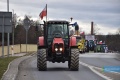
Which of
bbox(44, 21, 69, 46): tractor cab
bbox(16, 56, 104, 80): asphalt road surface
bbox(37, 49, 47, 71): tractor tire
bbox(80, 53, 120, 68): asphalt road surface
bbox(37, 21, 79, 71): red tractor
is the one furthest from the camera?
bbox(80, 53, 120, 68): asphalt road surface

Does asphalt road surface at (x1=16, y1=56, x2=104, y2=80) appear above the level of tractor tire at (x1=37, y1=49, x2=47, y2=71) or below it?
below

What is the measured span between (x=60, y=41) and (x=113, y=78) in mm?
5285

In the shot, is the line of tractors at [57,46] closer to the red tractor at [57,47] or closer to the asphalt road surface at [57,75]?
the red tractor at [57,47]

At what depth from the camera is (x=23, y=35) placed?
9319 cm

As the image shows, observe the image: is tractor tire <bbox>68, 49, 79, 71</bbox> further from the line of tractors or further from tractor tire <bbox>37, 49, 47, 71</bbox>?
tractor tire <bbox>37, 49, 47, 71</bbox>

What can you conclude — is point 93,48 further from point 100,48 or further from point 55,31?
point 55,31

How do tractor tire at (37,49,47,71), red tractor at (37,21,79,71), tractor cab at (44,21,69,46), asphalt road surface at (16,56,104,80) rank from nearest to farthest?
1. asphalt road surface at (16,56,104,80)
2. tractor tire at (37,49,47,71)
3. red tractor at (37,21,79,71)
4. tractor cab at (44,21,69,46)

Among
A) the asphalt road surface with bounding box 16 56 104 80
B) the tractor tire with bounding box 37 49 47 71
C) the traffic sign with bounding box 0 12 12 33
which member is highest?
the traffic sign with bounding box 0 12 12 33

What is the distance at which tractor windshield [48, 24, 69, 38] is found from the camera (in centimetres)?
2134

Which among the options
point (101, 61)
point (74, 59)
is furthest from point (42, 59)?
point (101, 61)

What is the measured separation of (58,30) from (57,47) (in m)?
1.37

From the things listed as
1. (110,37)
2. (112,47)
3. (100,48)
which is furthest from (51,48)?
(110,37)

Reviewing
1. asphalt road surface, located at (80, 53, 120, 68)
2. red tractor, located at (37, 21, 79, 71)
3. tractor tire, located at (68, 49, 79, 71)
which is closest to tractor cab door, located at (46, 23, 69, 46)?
red tractor, located at (37, 21, 79, 71)

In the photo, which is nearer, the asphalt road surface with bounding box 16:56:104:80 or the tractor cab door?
the asphalt road surface with bounding box 16:56:104:80
